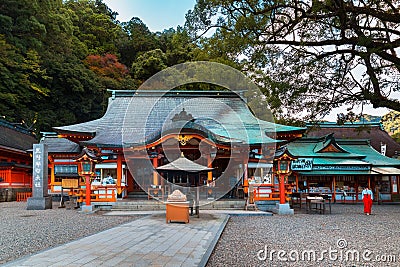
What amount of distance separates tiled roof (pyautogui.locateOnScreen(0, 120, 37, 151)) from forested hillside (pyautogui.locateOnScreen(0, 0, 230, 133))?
2381 mm

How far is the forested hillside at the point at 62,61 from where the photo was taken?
2916cm

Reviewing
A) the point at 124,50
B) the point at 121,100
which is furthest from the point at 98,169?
the point at 124,50

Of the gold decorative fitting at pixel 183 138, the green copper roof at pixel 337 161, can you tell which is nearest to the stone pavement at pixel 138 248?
the gold decorative fitting at pixel 183 138

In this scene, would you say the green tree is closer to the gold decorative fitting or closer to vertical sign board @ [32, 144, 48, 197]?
the gold decorative fitting

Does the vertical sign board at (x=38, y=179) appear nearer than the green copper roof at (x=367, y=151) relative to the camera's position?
Yes

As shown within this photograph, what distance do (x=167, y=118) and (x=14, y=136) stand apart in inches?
475

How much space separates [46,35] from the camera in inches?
1318

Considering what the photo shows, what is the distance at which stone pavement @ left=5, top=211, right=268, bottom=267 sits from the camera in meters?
5.82

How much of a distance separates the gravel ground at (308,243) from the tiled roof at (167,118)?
23.5 ft

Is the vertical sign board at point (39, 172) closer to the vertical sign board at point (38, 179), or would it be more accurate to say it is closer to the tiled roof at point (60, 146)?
the vertical sign board at point (38, 179)

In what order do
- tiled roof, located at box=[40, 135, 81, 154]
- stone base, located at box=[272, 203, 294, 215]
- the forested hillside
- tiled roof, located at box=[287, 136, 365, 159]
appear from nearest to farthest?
stone base, located at box=[272, 203, 294, 215] < tiled roof, located at box=[40, 135, 81, 154] < tiled roof, located at box=[287, 136, 365, 159] < the forested hillside

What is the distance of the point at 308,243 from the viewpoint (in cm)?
795

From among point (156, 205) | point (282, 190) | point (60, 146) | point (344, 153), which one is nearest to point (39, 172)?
point (156, 205)

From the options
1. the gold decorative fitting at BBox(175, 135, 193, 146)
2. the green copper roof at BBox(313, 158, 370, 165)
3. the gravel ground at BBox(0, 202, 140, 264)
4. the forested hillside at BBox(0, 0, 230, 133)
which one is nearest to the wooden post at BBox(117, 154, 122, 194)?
the gold decorative fitting at BBox(175, 135, 193, 146)
